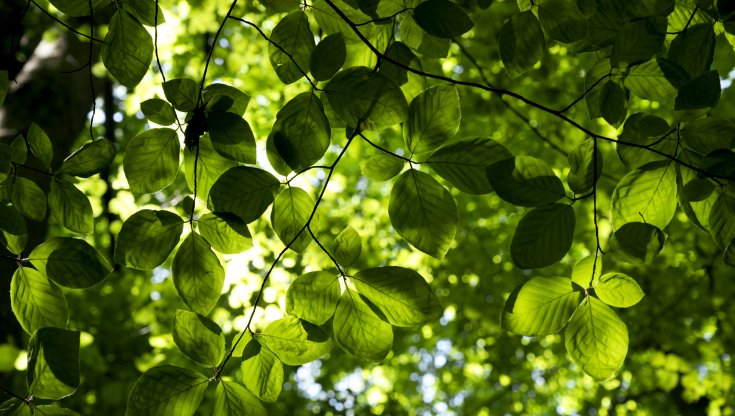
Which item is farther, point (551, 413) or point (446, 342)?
point (551, 413)

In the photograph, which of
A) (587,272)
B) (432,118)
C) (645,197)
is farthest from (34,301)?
(645,197)

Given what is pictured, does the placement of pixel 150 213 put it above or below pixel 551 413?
above

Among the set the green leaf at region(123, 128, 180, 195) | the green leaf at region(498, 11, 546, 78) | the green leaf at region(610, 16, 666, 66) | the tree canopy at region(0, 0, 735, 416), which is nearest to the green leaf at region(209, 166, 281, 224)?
the tree canopy at region(0, 0, 735, 416)

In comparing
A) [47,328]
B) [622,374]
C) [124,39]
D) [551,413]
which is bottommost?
[551,413]

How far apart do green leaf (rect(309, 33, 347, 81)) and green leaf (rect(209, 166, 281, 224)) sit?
0.17 metres

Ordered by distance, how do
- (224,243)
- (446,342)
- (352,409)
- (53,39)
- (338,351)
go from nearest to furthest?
(224,243), (53,39), (352,409), (338,351), (446,342)

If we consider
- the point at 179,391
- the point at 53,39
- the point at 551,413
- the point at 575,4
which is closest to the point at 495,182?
the point at 575,4

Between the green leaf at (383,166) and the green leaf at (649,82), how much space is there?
42 centimetres

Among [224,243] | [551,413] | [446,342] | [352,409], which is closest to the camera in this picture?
[224,243]

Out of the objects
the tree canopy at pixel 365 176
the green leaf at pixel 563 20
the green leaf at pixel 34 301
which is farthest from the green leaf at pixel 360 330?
the green leaf at pixel 563 20

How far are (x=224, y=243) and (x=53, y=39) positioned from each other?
3.53 metres

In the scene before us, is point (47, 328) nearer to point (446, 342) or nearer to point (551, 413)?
point (446, 342)

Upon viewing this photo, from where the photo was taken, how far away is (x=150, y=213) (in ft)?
2.72

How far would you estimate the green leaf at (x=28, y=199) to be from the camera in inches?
37.2
